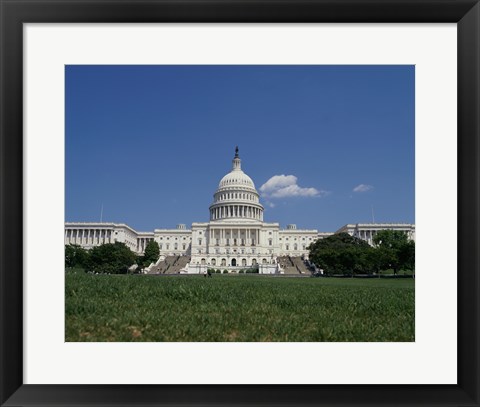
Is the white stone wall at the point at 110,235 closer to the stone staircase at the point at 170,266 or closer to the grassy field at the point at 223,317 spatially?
the stone staircase at the point at 170,266

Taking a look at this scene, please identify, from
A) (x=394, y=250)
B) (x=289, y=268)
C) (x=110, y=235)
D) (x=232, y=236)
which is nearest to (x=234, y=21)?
(x=394, y=250)

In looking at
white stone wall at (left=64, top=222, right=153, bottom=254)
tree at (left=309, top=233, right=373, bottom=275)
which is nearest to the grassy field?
tree at (left=309, top=233, right=373, bottom=275)

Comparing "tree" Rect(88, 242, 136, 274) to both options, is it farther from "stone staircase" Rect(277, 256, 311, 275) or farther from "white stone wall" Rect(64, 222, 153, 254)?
"stone staircase" Rect(277, 256, 311, 275)

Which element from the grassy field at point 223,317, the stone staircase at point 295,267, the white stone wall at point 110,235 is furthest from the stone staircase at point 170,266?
the grassy field at point 223,317

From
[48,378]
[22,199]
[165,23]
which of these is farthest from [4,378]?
[165,23]

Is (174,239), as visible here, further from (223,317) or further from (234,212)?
(223,317)

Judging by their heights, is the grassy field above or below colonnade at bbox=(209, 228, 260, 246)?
above
